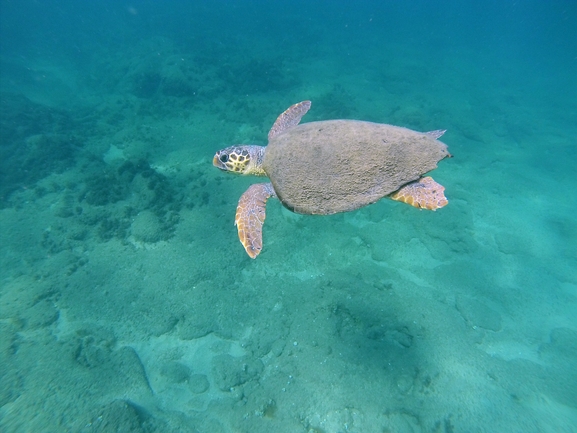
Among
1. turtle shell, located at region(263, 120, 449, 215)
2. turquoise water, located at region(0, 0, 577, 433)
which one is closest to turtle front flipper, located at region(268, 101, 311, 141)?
turtle shell, located at region(263, 120, 449, 215)

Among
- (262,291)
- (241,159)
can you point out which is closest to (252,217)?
(241,159)

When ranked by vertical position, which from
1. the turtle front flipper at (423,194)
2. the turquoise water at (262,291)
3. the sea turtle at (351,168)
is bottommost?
the turquoise water at (262,291)

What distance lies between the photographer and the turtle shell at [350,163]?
3.86 meters

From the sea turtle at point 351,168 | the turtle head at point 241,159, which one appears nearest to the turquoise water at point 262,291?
the turtle head at point 241,159

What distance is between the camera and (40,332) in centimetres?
592

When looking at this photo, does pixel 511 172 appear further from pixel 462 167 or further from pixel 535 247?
pixel 535 247

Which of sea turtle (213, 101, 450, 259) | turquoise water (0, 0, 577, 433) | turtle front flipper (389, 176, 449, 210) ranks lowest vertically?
turquoise water (0, 0, 577, 433)

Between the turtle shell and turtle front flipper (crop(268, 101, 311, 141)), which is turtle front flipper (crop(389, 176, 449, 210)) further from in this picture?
turtle front flipper (crop(268, 101, 311, 141))

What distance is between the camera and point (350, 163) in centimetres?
387

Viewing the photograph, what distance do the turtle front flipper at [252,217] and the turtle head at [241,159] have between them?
52 cm

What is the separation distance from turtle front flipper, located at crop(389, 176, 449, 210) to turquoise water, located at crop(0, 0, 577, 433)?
3088 mm

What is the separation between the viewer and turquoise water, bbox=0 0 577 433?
5.02m

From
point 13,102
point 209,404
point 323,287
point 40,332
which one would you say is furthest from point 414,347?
point 13,102

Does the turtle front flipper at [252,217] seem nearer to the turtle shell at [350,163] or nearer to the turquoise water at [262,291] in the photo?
the turtle shell at [350,163]
